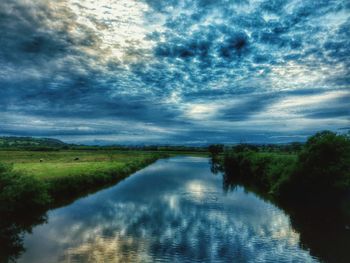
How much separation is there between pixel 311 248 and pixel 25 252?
2060 centimetres

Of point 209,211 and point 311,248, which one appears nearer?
point 311,248

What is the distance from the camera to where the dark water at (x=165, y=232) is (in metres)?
20.2

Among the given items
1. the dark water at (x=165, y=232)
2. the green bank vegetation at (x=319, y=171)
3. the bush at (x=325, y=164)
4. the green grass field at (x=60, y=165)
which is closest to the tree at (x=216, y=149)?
the green grass field at (x=60, y=165)

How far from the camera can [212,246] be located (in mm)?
22234

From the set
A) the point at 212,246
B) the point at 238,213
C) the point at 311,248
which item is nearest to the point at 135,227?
the point at 212,246

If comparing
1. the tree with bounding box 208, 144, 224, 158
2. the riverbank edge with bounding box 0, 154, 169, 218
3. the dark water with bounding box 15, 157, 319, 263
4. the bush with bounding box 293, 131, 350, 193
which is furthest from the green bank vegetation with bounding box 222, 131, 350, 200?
the tree with bounding box 208, 144, 224, 158

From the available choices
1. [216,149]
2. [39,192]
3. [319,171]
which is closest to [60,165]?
[39,192]

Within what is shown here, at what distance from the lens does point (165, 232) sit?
83.9 ft

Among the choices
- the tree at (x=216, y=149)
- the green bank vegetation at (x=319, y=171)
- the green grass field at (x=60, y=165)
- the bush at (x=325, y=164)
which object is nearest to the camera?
the bush at (x=325, y=164)

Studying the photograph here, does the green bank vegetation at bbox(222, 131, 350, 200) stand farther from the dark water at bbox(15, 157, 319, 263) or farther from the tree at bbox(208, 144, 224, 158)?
the tree at bbox(208, 144, 224, 158)

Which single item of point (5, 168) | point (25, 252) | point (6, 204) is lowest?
point (25, 252)

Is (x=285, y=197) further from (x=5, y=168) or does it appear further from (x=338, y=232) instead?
(x=5, y=168)

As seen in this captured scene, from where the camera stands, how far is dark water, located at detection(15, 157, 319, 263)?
66.4 feet

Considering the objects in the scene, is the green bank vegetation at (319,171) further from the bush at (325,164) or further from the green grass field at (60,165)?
the green grass field at (60,165)
